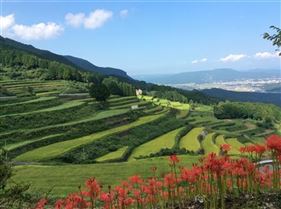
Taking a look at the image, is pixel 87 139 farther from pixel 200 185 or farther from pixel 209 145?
pixel 200 185

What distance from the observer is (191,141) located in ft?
214

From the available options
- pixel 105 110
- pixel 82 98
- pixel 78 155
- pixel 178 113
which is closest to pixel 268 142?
pixel 78 155

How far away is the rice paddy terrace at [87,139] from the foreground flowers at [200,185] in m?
17.8

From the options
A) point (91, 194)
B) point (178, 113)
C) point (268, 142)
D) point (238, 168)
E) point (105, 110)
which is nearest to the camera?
point (91, 194)

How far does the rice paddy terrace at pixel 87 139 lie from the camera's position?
3684cm

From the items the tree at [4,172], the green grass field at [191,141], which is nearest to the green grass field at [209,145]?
the green grass field at [191,141]

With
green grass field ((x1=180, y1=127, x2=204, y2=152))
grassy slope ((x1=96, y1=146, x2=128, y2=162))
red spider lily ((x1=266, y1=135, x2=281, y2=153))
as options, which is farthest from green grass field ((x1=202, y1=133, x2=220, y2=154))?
red spider lily ((x1=266, y1=135, x2=281, y2=153))

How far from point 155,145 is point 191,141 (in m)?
6.80

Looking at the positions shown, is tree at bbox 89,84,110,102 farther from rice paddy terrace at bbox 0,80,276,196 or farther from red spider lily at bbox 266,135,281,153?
red spider lily at bbox 266,135,281,153

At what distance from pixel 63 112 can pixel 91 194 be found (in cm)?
5917

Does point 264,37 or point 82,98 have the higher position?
point 264,37

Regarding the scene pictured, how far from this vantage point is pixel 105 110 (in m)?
77.6

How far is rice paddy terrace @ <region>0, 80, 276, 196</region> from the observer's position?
121 ft

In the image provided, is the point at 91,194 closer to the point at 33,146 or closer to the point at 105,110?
the point at 33,146
